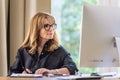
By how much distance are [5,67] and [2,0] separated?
2.29 feet

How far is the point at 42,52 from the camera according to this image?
94.6 inches

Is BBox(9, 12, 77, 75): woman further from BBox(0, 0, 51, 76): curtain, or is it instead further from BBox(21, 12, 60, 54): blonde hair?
BBox(0, 0, 51, 76): curtain

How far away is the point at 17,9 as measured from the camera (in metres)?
2.82

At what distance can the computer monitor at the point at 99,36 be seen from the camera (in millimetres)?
1873

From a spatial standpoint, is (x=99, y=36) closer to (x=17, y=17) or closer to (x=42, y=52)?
(x=42, y=52)

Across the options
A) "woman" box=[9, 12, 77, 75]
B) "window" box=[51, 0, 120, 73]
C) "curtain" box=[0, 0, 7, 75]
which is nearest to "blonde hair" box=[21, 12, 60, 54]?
"woman" box=[9, 12, 77, 75]

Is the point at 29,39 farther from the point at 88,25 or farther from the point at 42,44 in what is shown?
the point at 88,25

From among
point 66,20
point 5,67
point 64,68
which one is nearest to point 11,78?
point 64,68

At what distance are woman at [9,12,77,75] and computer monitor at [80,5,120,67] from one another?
415mm

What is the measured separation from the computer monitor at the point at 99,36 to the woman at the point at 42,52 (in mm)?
415

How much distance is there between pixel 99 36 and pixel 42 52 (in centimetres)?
69

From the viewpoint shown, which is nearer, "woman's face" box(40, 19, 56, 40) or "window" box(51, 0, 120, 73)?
"woman's face" box(40, 19, 56, 40)

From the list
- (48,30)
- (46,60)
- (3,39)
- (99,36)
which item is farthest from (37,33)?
(99,36)

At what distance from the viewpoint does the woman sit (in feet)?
7.73
